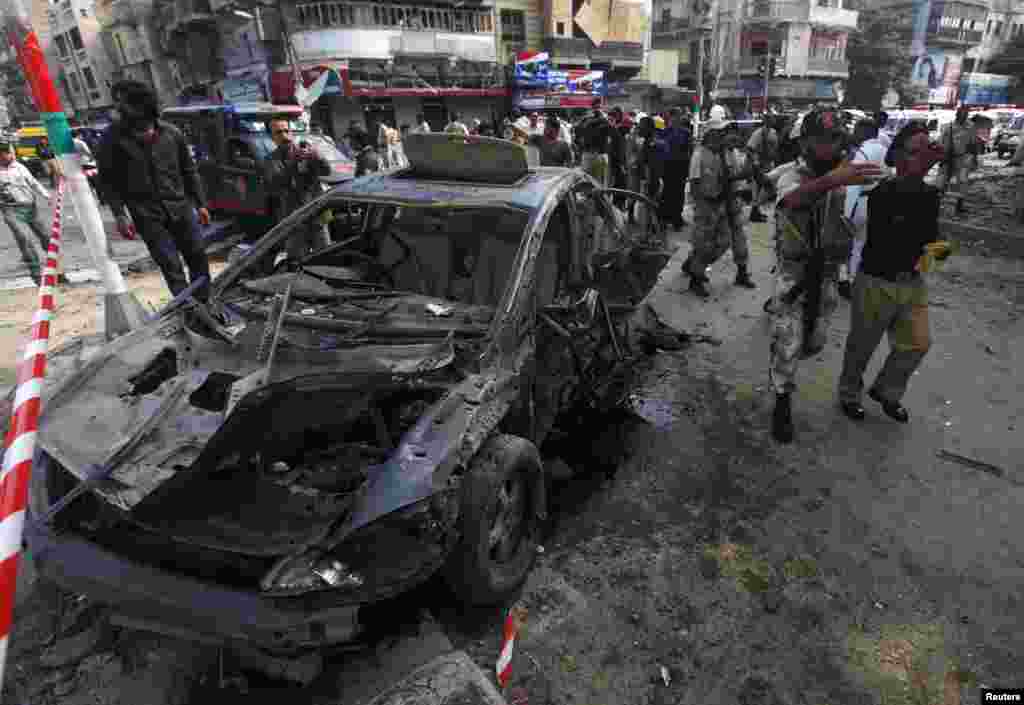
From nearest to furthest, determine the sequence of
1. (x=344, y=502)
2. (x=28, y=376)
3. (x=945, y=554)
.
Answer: (x=344, y=502), (x=945, y=554), (x=28, y=376)

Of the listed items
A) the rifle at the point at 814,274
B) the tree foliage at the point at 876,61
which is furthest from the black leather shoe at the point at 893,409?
the tree foliage at the point at 876,61

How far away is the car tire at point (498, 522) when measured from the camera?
2.09 metres

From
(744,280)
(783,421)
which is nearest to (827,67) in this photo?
(744,280)

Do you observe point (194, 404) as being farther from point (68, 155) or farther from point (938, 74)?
point (938, 74)

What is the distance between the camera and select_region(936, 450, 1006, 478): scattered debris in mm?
3235

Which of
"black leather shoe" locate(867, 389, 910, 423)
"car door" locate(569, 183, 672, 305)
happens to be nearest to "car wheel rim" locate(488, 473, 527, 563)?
"car door" locate(569, 183, 672, 305)

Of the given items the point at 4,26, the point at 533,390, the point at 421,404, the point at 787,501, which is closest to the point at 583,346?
the point at 533,390

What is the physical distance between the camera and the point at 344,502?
5.97 feet

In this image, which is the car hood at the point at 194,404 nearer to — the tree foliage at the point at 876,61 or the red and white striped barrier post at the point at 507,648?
the red and white striped barrier post at the point at 507,648

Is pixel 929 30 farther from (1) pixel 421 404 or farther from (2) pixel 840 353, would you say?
(1) pixel 421 404

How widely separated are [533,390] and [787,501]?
1.59 meters

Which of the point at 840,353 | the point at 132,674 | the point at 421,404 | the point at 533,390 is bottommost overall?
the point at 840,353

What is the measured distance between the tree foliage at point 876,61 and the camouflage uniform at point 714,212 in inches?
1833

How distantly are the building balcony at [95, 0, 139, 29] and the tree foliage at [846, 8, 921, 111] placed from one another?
4923 centimetres
